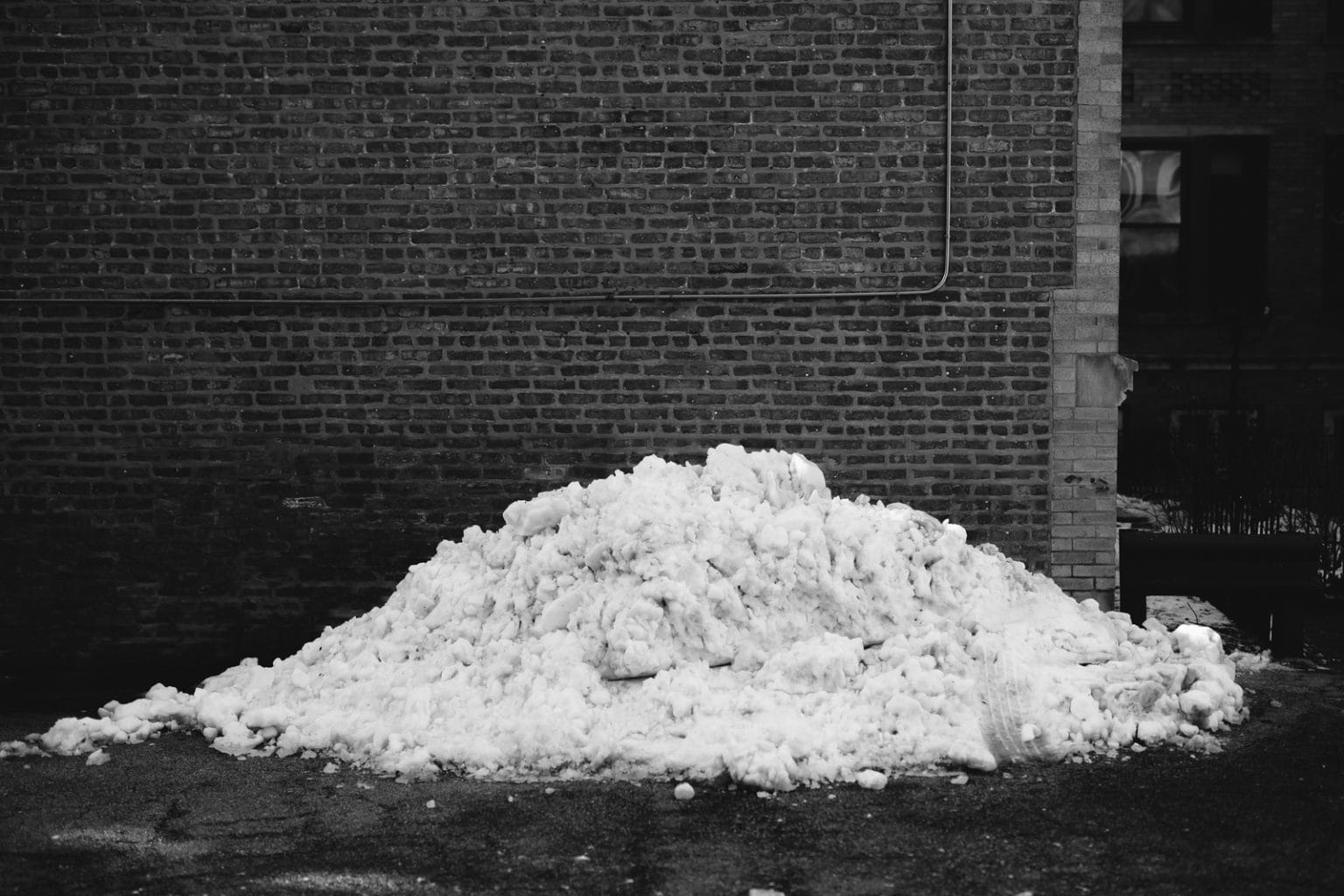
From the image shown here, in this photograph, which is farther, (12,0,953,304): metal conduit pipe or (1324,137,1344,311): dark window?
(1324,137,1344,311): dark window

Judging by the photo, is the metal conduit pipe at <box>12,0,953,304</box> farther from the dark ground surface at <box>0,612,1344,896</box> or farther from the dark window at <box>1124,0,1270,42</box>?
the dark window at <box>1124,0,1270,42</box>

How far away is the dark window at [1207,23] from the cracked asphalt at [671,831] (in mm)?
13014

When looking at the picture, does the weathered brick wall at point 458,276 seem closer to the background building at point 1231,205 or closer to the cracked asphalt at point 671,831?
the cracked asphalt at point 671,831

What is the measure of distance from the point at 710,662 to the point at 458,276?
9.62 feet

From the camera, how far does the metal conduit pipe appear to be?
7.10 meters

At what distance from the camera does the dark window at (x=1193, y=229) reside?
635 inches

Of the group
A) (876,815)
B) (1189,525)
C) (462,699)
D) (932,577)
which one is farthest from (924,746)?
(1189,525)

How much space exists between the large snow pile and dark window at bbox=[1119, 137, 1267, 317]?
10.7 metres

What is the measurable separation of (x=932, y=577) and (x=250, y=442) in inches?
164

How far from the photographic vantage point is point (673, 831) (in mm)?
4645

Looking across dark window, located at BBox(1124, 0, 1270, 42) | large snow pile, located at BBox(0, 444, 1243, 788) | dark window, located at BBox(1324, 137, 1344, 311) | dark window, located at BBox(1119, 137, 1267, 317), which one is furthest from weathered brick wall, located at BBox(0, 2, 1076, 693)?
dark window, located at BBox(1324, 137, 1344, 311)

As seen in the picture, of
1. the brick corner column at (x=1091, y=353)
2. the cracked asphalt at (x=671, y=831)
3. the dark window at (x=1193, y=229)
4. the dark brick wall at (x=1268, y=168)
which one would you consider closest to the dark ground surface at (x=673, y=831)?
the cracked asphalt at (x=671, y=831)

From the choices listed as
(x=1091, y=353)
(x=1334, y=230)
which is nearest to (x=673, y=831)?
(x=1091, y=353)

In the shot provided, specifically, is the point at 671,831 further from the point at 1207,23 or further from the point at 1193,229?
the point at 1207,23
